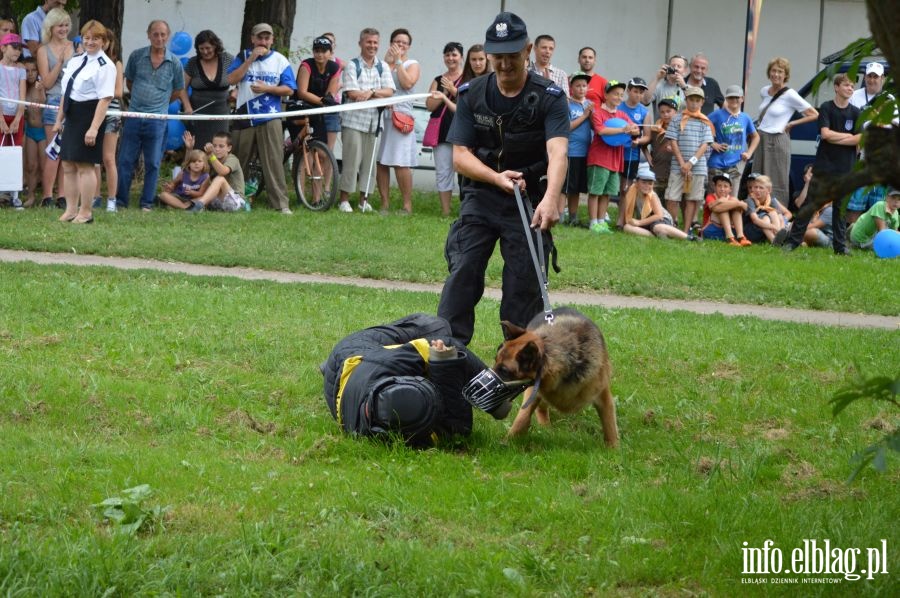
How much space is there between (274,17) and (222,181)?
4.03 metres

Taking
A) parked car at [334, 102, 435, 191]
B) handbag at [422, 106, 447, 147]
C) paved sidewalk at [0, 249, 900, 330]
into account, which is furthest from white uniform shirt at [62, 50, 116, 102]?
parked car at [334, 102, 435, 191]

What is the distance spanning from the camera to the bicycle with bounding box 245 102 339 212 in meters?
17.5

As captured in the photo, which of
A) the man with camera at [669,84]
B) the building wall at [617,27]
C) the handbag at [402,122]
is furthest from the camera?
the building wall at [617,27]

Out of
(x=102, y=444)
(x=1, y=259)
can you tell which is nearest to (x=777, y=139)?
(x=1, y=259)

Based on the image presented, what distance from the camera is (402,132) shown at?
1780 cm

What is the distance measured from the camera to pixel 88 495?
206 inches

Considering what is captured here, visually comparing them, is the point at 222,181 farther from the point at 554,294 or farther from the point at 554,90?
the point at 554,90

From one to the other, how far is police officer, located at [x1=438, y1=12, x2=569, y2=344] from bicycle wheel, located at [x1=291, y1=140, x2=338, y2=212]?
1012cm

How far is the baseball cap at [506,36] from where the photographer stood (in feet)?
22.5

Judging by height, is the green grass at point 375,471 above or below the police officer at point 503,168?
below

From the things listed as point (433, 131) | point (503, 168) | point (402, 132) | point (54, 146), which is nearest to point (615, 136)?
point (433, 131)

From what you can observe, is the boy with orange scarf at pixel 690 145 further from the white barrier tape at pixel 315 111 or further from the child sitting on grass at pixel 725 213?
the white barrier tape at pixel 315 111

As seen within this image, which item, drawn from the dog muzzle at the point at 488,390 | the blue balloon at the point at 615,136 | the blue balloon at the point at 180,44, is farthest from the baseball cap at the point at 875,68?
the dog muzzle at the point at 488,390

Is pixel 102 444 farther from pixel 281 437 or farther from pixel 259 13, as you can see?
pixel 259 13
